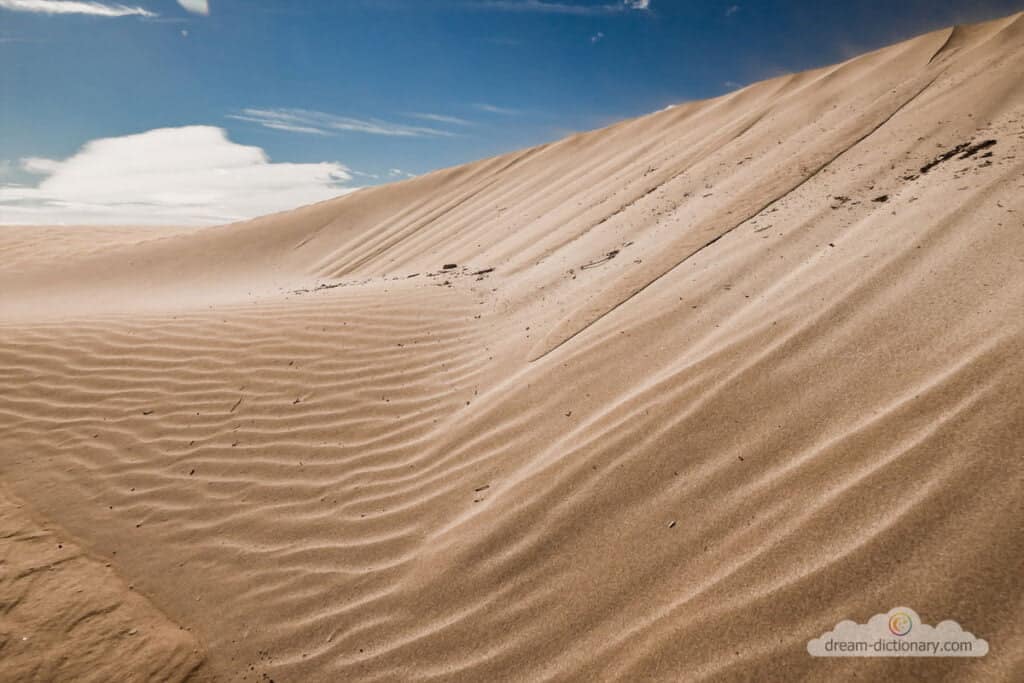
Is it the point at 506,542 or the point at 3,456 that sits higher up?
the point at 3,456

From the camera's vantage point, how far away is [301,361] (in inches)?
190

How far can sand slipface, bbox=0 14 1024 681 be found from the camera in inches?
73.7

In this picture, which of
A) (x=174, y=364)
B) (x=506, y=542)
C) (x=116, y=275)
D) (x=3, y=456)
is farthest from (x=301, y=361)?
(x=116, y=275)

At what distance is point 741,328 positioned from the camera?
10.8 feet

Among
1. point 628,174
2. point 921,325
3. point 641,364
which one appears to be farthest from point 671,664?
point 628,174

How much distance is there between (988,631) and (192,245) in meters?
20.3

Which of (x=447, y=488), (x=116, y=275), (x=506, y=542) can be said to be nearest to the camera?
(x=506, y=542)

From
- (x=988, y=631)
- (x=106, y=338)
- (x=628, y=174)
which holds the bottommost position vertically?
(x=988, y=631)

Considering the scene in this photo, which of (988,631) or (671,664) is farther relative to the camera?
(671,664)

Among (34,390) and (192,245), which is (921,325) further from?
(192,245)

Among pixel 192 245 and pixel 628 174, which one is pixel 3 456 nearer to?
pixel 628 174

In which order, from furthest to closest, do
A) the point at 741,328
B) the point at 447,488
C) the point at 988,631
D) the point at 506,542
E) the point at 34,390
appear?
the point at 34,390 → the point at 741,328 → the point at 447,488 → the point at 506,542 → the point at 988,631

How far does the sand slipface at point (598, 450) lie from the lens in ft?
6.14

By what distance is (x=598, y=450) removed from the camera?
2766 mm
